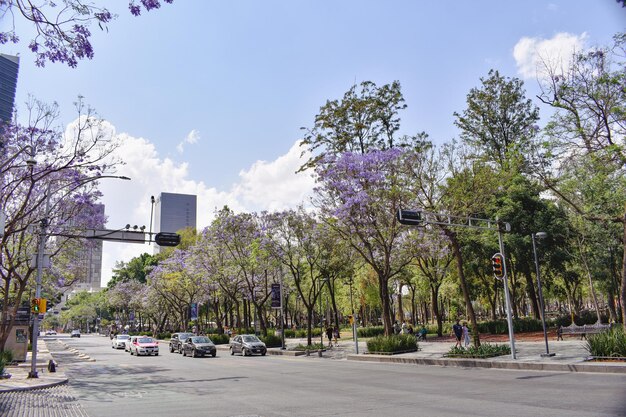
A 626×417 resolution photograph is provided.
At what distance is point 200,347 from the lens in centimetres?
3609

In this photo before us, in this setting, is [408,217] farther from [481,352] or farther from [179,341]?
[179,341]

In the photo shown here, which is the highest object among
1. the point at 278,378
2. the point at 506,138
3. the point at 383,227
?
the point at 506,138

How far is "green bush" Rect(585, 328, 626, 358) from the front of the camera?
55.6 feet

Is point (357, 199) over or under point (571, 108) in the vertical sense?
under

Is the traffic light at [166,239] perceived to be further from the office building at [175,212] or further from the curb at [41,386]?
the office building at [175,212]

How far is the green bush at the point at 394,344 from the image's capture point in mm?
27609

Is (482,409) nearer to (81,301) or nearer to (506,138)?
(506,138)

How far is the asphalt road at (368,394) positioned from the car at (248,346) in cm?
1672

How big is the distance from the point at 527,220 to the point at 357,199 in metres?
18.8

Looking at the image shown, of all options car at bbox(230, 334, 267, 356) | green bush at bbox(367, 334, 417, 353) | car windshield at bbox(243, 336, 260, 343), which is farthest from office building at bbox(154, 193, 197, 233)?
green bush at bbox(367, 334, 417, 353)

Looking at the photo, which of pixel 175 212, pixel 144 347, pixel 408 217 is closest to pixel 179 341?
pixel 144 347

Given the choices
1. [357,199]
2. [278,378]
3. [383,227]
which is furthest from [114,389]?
[383,227]

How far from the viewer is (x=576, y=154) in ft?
65.6

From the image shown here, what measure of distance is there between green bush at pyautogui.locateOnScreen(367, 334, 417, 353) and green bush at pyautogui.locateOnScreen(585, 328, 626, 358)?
444 inches
